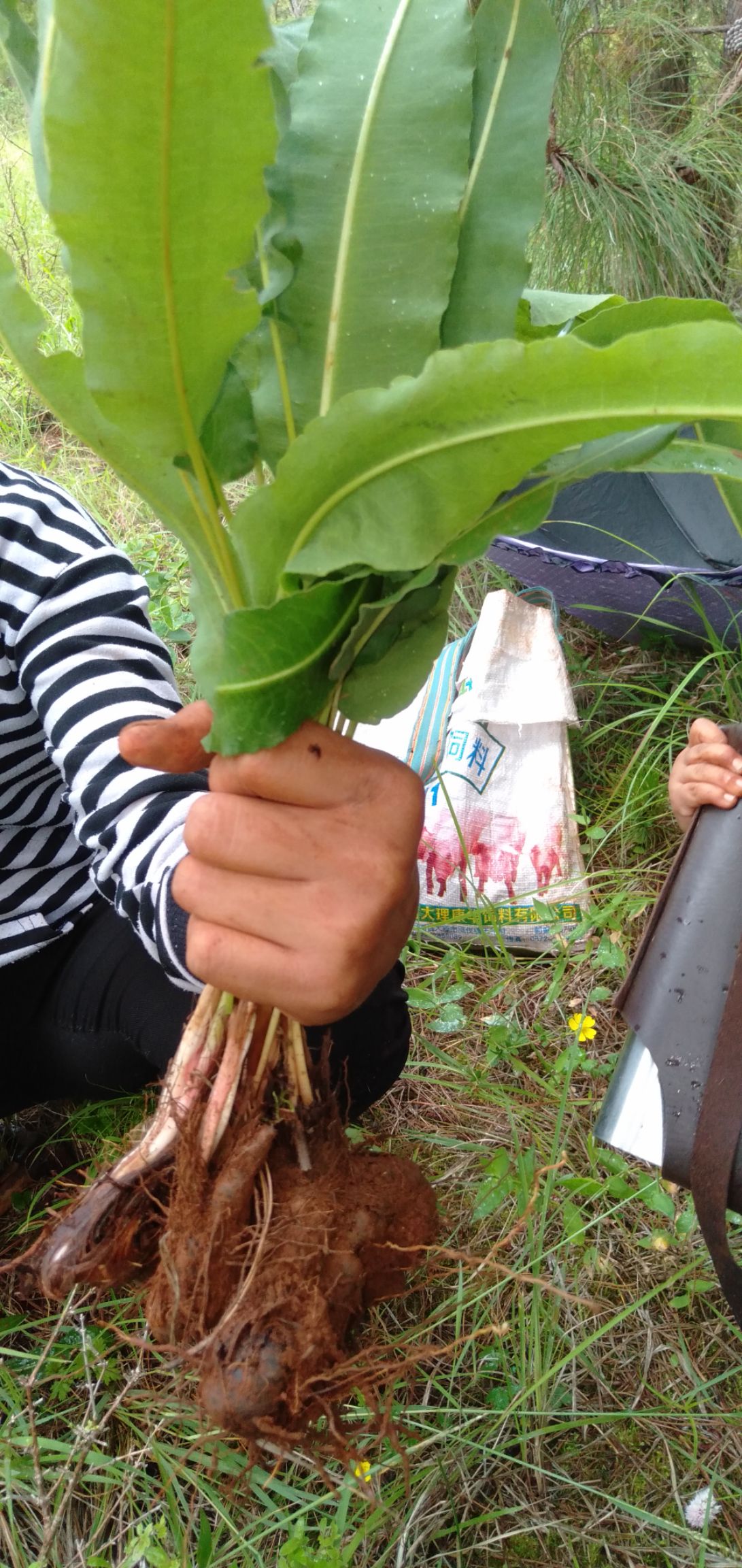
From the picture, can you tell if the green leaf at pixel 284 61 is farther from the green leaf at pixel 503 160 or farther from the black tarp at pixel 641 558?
the black tarp at pixel 641 558

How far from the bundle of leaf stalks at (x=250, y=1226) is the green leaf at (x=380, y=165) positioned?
46cm

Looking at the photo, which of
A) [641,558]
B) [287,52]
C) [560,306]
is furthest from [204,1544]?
[641,558]

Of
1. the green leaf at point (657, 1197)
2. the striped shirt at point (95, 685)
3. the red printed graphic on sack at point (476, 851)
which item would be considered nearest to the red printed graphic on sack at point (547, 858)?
the red printed graphic on sack at point (476, 851)

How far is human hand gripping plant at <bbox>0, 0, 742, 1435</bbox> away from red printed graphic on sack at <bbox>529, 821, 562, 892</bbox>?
2.55 feet

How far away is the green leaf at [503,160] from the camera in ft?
1.77

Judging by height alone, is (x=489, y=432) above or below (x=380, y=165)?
below

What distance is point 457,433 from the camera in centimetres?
45

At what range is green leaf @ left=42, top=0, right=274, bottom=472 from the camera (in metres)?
0.40

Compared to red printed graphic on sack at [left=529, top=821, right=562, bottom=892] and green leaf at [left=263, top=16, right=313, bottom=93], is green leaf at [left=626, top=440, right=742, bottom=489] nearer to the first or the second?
green leaf at [left=263, top=16, right=313, bottom=93]

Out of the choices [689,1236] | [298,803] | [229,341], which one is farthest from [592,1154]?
[229,341]

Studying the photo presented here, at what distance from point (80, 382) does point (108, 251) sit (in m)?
0.11

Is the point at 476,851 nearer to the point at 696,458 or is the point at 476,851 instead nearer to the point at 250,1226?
the point at 250,1226

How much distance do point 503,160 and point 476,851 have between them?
103cm

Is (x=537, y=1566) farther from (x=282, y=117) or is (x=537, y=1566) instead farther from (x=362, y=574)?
(x=282, y=117)
